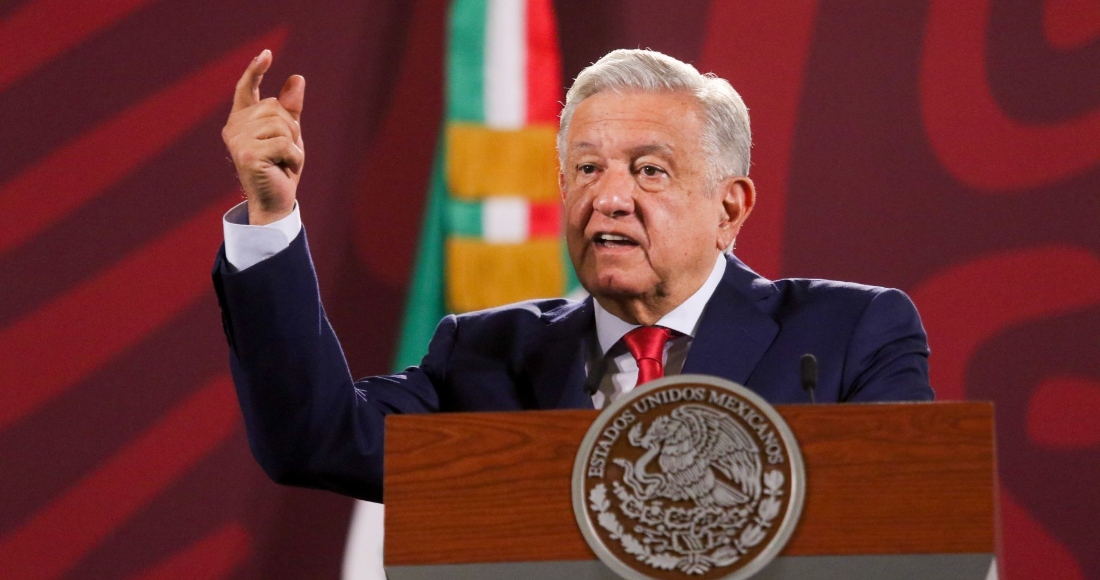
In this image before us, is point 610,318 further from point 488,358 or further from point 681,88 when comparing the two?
point 681,88

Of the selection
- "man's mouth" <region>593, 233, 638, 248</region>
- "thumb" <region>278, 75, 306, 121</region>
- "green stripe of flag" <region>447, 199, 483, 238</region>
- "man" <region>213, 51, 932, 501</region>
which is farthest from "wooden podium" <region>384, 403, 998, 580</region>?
"green stripe of flag" <region>447, 199, 483, 238</region>

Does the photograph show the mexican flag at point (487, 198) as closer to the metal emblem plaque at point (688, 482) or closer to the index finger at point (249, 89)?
the index finger at point (249, 89)

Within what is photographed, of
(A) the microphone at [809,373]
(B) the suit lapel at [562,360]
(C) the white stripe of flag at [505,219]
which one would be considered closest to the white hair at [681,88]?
(B) the suit lapel at [562,360]

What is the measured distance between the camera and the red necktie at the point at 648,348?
1805mm

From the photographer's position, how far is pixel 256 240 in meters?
1.60

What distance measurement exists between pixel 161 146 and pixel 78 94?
237 millimetres

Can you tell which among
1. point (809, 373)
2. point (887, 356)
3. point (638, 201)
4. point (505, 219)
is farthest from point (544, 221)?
point (809, 373)

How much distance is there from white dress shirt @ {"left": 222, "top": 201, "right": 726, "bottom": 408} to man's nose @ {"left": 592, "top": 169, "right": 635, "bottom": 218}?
0.58 feet

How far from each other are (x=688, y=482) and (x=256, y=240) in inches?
28.4

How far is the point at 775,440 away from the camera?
3.75ft

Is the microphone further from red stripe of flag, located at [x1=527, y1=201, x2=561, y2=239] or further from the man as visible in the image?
red stripe of flag, located at [x1=527, y1=201, x2=561, y2=239]

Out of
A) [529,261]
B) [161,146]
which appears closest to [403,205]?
[529,261]

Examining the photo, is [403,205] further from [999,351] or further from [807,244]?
[999,351]

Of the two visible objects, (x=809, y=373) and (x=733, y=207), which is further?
(x=733, y=207)
